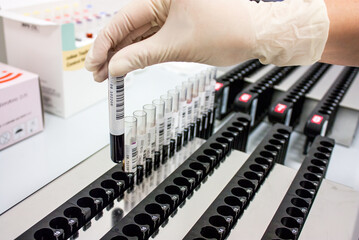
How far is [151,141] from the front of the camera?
1098 millimetres

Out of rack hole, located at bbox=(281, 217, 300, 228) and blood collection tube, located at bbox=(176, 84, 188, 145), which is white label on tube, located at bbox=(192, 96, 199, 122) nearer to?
blood collection tube, located at bbox=(176, 84, 188, 145)

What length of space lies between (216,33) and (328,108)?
0.89 meters

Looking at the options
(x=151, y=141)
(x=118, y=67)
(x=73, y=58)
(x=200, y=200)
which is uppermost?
(x=118, y=67)

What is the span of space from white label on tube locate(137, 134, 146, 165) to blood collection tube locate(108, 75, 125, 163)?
12 cm

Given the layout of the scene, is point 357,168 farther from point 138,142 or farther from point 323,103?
point 138,142

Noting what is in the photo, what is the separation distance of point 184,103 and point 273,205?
41 centimetres

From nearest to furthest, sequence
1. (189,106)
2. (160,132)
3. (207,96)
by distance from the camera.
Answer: (160,132), (189,106), (207,96)

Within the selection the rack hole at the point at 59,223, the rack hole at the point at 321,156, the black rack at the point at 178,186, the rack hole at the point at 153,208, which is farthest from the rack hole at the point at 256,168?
the rack hole at the point at 59,223

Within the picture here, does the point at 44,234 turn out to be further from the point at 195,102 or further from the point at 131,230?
the point at 195,102

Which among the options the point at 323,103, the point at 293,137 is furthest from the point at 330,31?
the point at 293,137

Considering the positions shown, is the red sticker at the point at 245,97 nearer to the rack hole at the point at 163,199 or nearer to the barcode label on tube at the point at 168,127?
the barcode label on tube at the point at 168,127

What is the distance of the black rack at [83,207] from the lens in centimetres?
84

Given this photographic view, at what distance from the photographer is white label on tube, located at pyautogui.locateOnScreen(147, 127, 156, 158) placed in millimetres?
1082

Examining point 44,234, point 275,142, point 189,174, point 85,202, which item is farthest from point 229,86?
point 44,234
